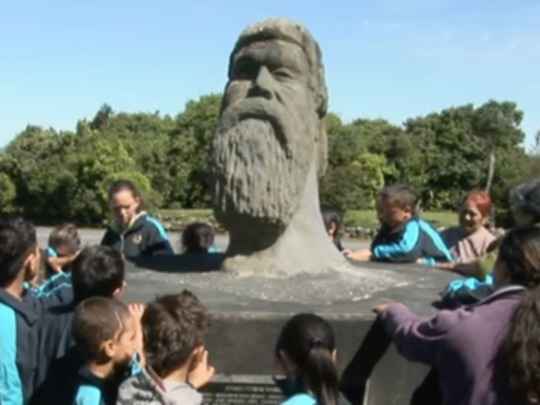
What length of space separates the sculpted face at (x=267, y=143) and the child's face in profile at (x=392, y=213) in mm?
822

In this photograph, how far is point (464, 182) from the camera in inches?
1954

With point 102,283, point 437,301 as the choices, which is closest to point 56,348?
point 102,283

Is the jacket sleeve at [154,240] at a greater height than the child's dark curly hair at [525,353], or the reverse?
the jacket sleeve at [154,240]

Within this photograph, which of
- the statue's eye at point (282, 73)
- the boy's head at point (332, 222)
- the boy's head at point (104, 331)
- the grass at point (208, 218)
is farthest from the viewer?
the grass at point (208, 218)

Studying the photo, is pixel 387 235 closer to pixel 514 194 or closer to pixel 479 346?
pixel 514 194

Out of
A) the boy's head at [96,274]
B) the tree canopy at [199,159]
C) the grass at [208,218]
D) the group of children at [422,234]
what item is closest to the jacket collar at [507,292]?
the boy's head at [96,274]

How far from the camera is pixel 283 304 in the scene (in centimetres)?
460

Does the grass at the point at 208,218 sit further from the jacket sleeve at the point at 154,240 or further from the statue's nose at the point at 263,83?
the statue's nose at the point at 263,83

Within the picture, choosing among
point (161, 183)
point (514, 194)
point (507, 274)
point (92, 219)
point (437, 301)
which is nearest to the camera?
point (507, 274)

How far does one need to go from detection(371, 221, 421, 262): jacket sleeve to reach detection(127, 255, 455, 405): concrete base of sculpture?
51 centimetres

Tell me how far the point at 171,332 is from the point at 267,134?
7.92ft

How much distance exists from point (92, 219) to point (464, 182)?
77.6 ft

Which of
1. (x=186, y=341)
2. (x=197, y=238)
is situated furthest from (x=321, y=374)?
(x=197, y=238)

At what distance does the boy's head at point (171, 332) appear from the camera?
3.19 meters
